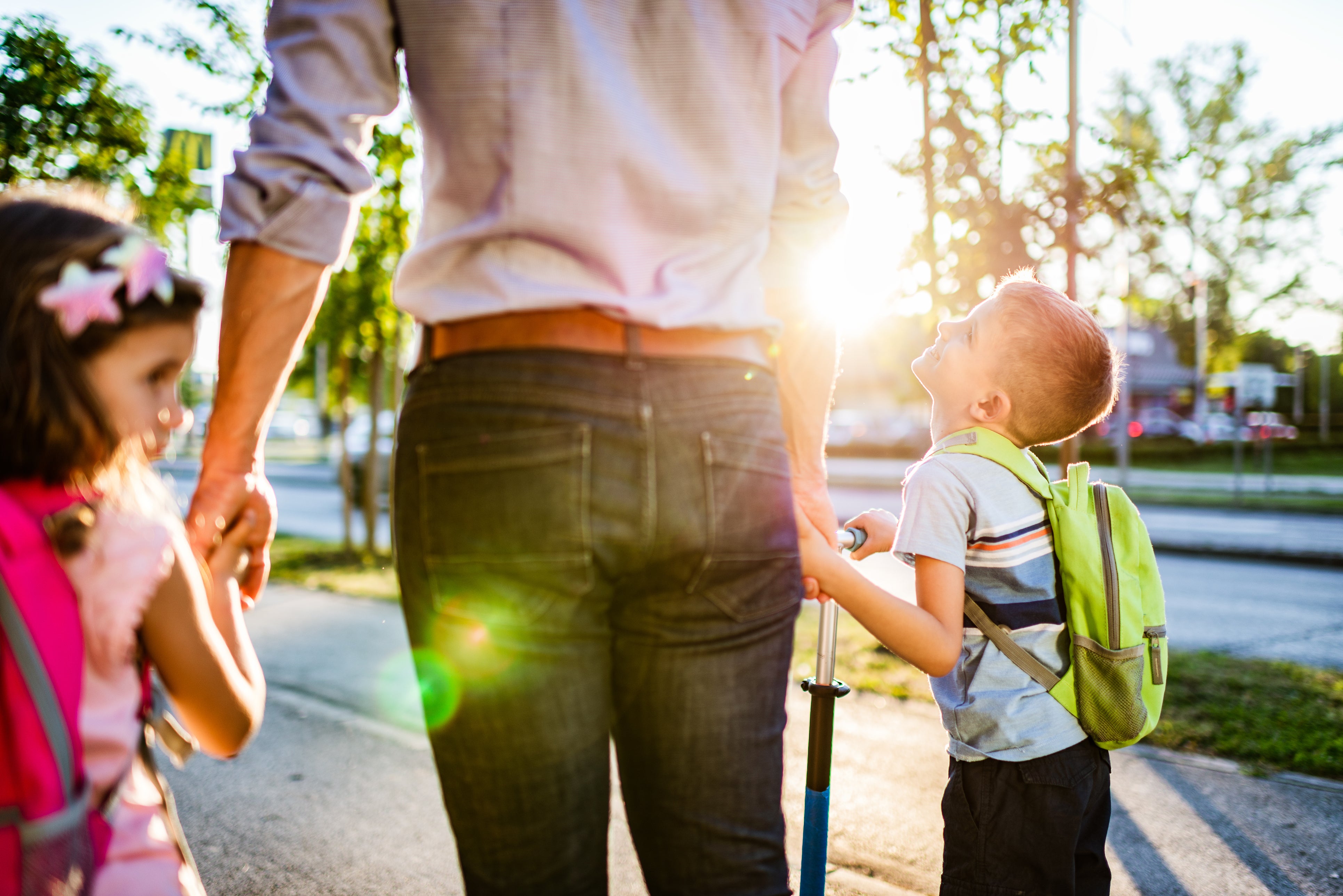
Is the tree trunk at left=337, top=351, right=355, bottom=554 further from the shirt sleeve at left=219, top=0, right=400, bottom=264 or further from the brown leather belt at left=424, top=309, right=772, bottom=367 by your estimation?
the brown leather belt at left=424, top=309, right=772, bottom=367

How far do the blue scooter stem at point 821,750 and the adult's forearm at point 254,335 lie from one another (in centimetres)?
107

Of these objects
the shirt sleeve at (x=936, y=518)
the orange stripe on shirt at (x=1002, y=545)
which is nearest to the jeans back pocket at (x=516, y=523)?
the shirt sleeve at (x=936, y=518)

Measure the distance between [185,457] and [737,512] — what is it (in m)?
45.9

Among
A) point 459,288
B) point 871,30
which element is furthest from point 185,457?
point 459,288

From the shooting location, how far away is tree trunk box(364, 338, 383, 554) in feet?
34.0

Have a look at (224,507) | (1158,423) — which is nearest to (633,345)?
(224,507)

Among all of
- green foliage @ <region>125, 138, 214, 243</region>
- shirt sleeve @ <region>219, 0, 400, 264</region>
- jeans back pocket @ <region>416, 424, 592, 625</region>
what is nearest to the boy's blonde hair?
jeans back pocket @ <region>416, 424, 592, 625</region>

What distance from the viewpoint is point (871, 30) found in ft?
→ 16.1

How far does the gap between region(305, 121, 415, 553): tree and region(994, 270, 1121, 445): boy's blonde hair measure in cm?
611

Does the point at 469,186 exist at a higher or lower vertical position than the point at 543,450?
higher

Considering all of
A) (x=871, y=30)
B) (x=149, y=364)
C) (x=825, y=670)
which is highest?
(x=871, y=30)

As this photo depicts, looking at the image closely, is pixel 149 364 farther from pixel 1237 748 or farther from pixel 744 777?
pixel 1237 748

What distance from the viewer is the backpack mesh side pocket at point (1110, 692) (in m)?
1.85

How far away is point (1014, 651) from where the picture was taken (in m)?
1.90
